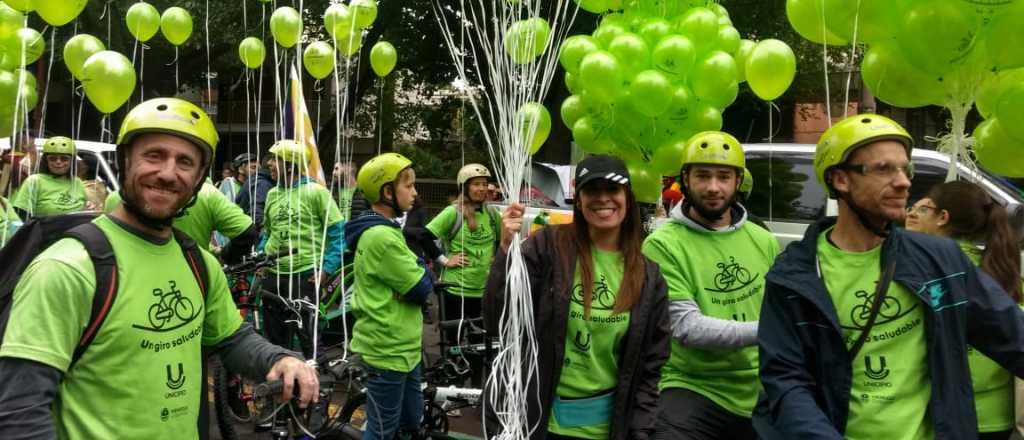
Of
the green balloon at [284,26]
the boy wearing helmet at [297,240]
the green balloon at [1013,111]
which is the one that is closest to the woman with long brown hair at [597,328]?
the green balloon at [1013,111]

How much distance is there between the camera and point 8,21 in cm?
515

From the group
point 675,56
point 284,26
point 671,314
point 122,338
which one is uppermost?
point 284,26

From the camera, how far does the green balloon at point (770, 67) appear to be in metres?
4.20

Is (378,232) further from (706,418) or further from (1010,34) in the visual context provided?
(1010,34)

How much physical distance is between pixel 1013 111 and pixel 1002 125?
101 millimetres

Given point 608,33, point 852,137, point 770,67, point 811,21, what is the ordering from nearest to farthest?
point 852,137 < point 811,21 < point 770,67 < point 608,33

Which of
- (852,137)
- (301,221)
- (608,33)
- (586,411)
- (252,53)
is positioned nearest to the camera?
(852,137)

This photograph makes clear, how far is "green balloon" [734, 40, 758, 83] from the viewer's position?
4.56 meters

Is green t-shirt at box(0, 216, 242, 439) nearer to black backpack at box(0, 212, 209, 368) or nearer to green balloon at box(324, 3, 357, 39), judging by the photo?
black backpack at box(0, 212, 209, 368)

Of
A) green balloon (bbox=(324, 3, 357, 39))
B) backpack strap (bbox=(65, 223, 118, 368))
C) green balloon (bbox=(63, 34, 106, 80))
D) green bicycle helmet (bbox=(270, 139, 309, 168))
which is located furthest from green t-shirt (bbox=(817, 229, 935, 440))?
Result: green balloon (bbox=(324, 3, 357, 39))

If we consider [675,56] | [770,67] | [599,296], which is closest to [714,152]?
[599,296]

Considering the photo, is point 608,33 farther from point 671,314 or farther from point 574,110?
point 671,314

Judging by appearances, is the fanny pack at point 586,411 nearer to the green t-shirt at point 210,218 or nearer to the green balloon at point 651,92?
the green balloon at point 651,92

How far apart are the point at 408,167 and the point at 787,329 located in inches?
104
